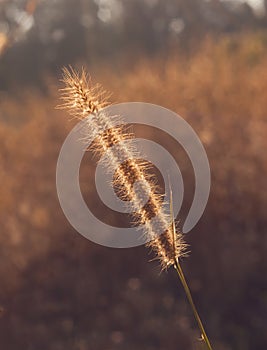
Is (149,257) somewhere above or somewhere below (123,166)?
above

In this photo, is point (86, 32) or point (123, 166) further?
point (86, 32)

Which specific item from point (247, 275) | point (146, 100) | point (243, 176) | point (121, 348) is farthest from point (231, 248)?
point (146, 100)

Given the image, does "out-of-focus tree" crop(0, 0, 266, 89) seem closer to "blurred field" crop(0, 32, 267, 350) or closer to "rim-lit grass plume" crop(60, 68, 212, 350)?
"blurred field" crop(0, 32, 267, 350)

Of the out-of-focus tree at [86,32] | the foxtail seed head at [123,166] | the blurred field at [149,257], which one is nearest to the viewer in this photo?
the foxtail seed head at [123,166]

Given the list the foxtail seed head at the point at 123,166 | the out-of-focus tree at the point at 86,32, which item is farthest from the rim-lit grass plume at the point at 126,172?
the out-of-focus tree at the point at 86,32

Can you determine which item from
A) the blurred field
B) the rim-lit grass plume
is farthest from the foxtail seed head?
the blurred field

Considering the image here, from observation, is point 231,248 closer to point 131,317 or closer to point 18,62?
point 131,317

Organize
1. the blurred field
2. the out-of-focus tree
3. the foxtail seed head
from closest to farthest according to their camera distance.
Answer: the foxtail seed head < the blurred field < the out-of-focus tree

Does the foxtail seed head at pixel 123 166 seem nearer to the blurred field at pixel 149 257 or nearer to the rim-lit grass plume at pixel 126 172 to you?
the rim-lit grass plume at pixel 126 172

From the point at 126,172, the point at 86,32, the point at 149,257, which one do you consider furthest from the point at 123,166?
the point at 86,32

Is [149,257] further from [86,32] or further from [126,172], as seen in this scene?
[86,32]
